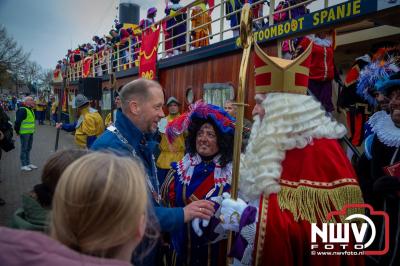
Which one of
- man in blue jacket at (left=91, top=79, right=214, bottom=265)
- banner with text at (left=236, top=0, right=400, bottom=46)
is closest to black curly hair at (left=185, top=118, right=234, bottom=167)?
man in blue jacket at (left=91, top=79, right=214, bottom=265)

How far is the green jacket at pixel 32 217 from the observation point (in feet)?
5.30

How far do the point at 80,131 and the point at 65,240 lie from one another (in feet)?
20.5

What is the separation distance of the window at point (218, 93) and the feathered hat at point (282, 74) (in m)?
4.02

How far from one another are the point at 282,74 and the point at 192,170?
3.90 ft

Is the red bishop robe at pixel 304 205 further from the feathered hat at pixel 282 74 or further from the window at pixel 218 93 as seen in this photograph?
the window at pixel 218 93

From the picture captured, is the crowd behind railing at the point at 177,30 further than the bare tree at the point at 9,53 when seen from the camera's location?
No

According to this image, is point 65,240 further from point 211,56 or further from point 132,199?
point 211,56

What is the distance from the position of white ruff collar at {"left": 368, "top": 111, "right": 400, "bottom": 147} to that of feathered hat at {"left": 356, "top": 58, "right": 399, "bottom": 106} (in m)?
1.03

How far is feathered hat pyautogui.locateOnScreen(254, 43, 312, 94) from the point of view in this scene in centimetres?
218

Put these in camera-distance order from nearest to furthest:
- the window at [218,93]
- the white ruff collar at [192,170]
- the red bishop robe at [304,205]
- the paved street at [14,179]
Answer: the red bishop robe at [304,205], the white ruff collar at [192,170], the paved street at [14,179], the window at [218,93]

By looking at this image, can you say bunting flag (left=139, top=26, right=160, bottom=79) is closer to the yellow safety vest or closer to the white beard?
the yellow safety vest

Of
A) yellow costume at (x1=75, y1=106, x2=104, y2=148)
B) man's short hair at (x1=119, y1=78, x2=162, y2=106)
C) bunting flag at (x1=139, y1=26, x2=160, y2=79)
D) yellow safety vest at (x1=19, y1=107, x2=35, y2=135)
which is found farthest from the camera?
bunting flag at (x1=139, y1=26, x2=160, y2=79)

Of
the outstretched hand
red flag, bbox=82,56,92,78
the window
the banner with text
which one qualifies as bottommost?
the outstretched hand

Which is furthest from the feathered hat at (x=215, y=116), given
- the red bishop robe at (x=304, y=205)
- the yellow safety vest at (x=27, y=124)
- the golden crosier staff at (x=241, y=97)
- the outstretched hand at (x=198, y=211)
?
the yellow safety vest at (x=27, y=124)
